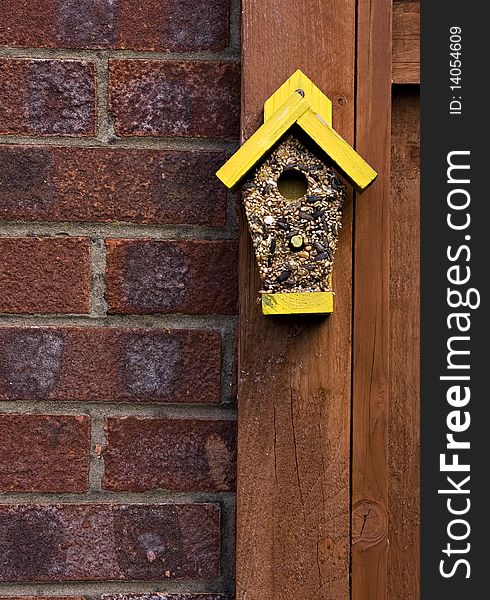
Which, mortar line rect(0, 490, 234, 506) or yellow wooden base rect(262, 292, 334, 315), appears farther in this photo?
mortar line rect(0, 490, 234, 506)

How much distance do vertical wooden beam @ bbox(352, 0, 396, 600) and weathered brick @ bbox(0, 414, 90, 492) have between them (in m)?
0.33

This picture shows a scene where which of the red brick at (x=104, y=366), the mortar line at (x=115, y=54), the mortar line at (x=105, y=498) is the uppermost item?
the mortar line at (x=115, y=54)

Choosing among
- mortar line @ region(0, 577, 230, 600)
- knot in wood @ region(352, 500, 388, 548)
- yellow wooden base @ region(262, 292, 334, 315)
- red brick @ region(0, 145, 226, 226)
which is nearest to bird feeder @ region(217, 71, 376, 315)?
yellow wooden base @ region(262, 292, 334, 315)

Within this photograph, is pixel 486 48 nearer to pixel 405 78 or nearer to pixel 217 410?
pixel 405 78

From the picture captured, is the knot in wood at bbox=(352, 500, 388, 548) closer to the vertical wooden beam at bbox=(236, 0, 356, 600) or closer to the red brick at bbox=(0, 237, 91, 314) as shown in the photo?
the vertical wooden beam at bbox=(236, 0, 356, 600)

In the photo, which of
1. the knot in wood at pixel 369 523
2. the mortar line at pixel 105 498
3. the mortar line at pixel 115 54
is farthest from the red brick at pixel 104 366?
the mortar line at pixel 115 54

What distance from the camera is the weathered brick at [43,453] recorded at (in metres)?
0.99

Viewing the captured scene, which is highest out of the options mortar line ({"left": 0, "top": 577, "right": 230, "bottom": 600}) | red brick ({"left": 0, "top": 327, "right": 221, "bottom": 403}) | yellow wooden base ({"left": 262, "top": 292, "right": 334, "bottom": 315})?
yellow wooden base ({"left": 262, "top": 292, "right": 334, "bottom": 315})

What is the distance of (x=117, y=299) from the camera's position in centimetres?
100

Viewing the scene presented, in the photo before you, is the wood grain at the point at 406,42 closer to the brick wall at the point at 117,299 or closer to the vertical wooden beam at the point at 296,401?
the vertical wooden beam at the point at 296,401

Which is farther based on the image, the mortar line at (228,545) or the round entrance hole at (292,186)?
the mortar line at (228,545)

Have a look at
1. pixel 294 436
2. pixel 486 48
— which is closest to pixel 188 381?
pixel 294 436

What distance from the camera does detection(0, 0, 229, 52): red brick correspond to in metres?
1.01

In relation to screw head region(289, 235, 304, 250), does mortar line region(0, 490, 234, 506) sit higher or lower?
lower
